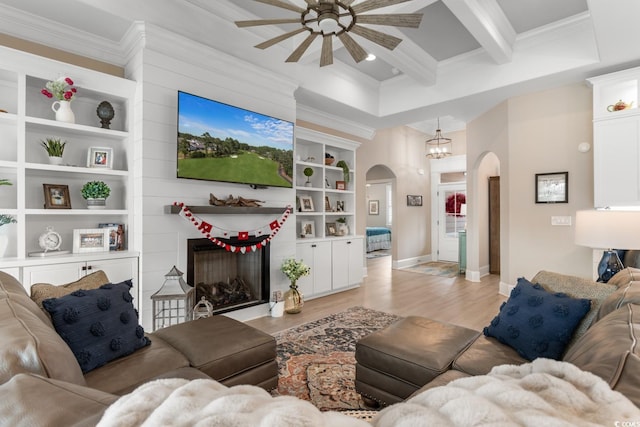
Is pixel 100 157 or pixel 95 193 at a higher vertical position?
pixel 100 157

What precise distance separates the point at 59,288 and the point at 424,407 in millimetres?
2097

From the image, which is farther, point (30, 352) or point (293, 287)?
point (293, 287)

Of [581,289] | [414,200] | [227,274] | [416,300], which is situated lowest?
[416,300]

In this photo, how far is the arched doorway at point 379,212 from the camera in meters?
7.43

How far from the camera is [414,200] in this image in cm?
775

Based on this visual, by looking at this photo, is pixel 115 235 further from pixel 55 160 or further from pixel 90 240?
pixel 55 160

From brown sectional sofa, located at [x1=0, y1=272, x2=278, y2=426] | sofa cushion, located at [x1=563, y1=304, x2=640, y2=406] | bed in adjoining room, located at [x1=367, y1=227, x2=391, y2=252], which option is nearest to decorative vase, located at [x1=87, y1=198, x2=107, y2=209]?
brown sectional sofa, located at [x1=0, y1=272, x2=278, y2=426]

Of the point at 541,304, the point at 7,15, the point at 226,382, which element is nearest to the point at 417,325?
the point at 541,304

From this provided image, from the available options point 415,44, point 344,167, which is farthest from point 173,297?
point 415,44

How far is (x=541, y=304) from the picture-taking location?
1848 mm

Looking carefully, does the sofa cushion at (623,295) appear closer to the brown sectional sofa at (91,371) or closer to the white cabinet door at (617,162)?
the brown sectional sofa at (91,371)

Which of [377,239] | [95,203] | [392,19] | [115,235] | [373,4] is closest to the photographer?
[373,4]

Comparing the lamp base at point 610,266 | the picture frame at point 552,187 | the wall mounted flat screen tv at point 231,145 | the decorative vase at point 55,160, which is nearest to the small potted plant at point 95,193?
the decorative vase at point 55,160

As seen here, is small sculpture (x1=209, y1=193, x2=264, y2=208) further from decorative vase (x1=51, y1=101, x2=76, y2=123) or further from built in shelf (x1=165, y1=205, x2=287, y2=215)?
decorative vase (x1=51, y1=101, x2=76, y2=123)
